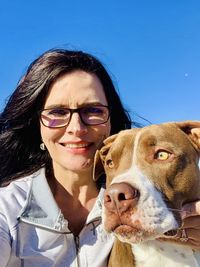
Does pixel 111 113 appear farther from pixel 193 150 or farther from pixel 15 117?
pixel 193 150

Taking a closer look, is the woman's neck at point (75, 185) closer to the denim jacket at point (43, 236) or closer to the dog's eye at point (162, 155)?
the denim jacket at point (43, 236)

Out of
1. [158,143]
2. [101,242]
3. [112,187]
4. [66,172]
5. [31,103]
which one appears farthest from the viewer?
[31,103]

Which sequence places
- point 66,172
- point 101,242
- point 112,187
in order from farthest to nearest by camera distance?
point 66,172, point 101,242, point 112,187

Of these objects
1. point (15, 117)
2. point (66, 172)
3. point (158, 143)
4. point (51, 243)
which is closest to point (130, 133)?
point (158, 143)

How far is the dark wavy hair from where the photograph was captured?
5.48 metres

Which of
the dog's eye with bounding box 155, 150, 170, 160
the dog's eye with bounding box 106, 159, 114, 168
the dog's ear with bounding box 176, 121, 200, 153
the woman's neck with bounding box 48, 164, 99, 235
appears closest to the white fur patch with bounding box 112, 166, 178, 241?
the dog's eye with bounding box 155, 150, 170, 160

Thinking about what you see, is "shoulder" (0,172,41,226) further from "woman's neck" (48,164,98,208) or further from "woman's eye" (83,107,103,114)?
"woman's eye" (83,107,103,114)

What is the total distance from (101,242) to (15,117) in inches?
76.4

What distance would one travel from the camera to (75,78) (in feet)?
17.4

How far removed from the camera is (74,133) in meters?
4.95

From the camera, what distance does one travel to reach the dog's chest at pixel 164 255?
4207mm

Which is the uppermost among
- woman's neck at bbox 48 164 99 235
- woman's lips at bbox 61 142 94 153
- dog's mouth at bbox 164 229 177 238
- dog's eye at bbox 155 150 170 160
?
dog's eye at bbox 155 150 170 160

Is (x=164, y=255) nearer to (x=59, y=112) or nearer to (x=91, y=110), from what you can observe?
(x=91, y=110)

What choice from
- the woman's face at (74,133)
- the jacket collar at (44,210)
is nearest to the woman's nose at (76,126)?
the woman's face at (74,133)
